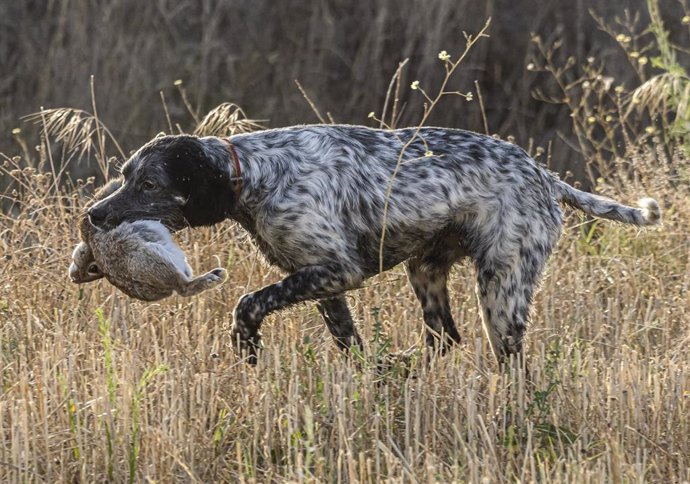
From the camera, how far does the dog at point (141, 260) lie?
4.90m

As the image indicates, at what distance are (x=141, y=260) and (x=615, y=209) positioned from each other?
220cm

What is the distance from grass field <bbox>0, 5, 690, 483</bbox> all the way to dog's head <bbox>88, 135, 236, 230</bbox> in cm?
55

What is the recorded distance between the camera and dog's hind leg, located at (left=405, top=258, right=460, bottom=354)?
6.07 metres

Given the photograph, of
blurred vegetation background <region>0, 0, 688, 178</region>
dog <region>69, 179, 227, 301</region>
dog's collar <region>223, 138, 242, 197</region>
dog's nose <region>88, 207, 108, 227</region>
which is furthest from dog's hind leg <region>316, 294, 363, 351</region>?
blurred vegetation background <region>0, 0, 688, 178</region>

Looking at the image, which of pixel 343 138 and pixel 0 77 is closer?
pixel 343 138

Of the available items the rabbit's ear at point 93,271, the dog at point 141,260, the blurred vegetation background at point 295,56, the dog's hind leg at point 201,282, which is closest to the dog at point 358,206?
the dog at point 141,260

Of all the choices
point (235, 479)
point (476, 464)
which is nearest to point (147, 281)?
point (235, 479)

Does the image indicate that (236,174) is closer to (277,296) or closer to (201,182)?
(201,182)

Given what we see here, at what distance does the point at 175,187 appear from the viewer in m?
5.35

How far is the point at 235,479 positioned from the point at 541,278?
1.88 metres

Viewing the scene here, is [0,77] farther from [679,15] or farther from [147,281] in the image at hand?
[147,281]

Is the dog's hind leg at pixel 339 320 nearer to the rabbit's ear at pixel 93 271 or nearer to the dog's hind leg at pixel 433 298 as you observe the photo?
the dog's hind leg at pixel 433 298

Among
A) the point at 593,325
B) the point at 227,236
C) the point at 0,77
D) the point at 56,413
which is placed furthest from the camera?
the point at 0,77

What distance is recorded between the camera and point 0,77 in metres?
11.6
